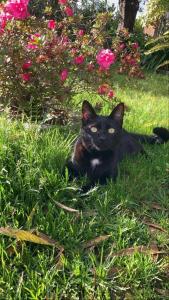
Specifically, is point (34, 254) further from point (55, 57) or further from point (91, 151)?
point (55, 57)

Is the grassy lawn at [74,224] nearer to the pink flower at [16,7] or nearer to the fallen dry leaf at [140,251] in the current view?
the fallen dry leaf at [140,251]

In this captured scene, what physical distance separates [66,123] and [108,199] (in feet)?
6.05

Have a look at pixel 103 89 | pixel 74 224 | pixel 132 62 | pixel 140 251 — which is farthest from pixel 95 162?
pixel 132 62

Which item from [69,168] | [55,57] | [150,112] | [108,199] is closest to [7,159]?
[69,168]

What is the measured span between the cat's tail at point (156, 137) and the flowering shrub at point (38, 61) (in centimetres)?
76

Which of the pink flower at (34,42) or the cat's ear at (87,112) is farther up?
the pink flower at (34,42)

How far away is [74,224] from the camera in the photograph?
3.37m

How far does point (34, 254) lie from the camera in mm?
3143

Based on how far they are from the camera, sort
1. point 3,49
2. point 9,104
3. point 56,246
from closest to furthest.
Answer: point 56,246 < point 3,49 < point 9,104

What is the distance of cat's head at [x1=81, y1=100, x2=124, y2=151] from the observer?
3.98 meters

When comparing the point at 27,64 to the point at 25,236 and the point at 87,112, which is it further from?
the point at 25,236

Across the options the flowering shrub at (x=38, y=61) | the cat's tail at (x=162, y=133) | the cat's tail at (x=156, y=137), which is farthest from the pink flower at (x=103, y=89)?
the cat's tail at (x=162, y=133)

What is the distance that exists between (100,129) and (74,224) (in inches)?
40.7

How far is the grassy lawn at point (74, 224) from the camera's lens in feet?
9.33
